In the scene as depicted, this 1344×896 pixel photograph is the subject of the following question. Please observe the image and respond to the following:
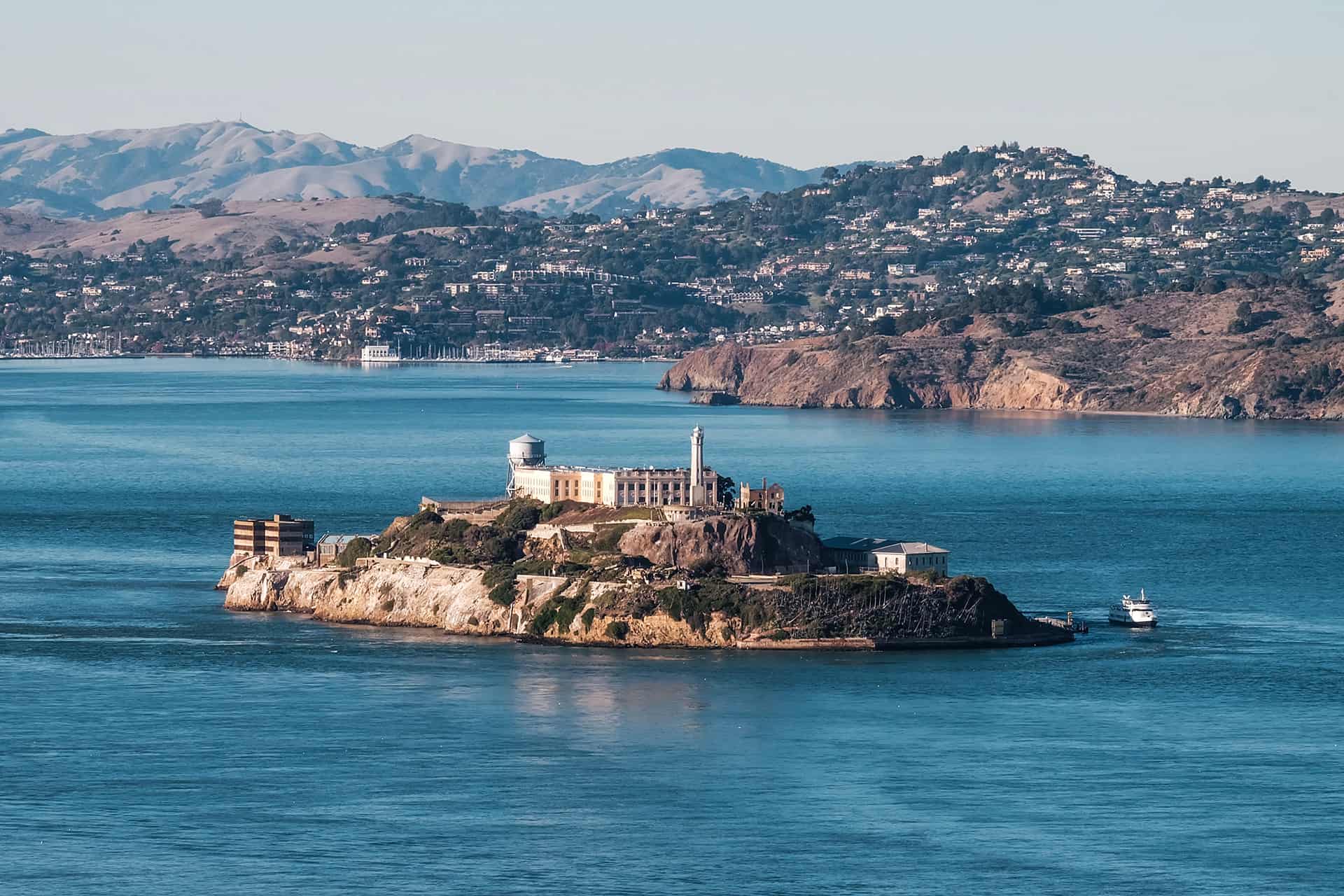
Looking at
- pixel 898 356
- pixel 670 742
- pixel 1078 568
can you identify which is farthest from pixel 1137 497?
pixel 898 356

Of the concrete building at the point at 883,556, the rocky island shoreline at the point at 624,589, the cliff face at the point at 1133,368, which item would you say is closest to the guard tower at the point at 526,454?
the rocky island shoreline at the point at 624,589

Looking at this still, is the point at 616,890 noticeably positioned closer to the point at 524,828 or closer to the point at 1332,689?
the point at 524,828

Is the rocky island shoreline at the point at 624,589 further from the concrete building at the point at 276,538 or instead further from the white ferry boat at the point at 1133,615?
the white ferry boat at the point at 1133,615

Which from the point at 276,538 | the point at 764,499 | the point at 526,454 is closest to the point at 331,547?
the point at 276,538

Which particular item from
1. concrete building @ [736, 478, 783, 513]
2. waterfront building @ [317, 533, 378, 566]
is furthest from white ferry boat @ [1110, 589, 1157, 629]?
waterfront building @ [317, 533, 378, 566]

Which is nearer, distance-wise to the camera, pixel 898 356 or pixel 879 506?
pixel 879 506
